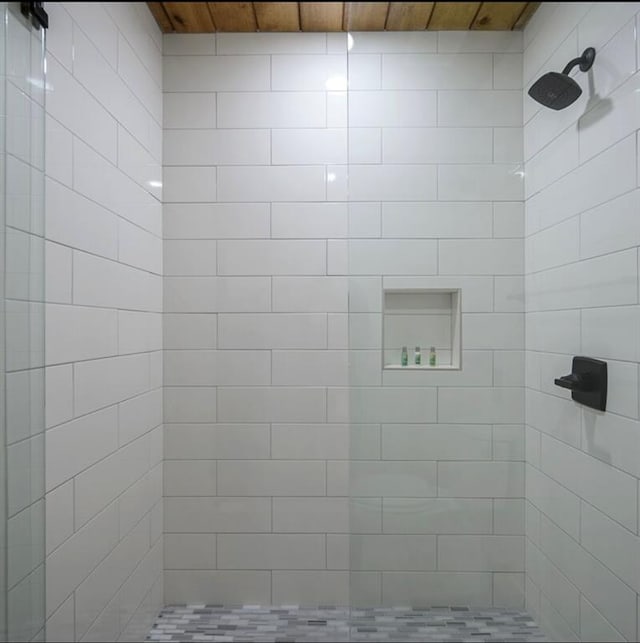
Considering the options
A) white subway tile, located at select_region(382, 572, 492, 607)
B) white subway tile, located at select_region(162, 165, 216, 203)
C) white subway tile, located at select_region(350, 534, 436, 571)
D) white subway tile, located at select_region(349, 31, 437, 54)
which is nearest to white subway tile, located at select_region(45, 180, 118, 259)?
white subway tile, located at select_region(162, 165, 216, 203)

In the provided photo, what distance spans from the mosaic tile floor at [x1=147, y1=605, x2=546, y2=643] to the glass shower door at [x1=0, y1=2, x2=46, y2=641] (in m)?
0.70

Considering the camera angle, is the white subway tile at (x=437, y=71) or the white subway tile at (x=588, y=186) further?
the white subway tile at (x=437, y=71)

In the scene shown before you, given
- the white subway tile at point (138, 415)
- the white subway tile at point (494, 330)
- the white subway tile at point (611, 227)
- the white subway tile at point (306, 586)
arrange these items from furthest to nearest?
the white subway tile at point (306, 586), the white subway tile at point (138, 415), the white subway tile at point (494, 330), the white subway tile at point (611, 227)

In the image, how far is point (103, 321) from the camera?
1.44m

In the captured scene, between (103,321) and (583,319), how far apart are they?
46.3 inches

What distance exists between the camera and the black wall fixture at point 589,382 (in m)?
0.99

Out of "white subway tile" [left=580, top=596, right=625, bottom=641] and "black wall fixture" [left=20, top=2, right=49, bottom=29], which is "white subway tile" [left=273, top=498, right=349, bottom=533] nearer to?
"white subway tile" [left=580, top=596, right=625, bottom=641]

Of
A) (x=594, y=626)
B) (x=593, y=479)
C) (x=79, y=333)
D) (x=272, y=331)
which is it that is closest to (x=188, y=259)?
(x=272, y=331)

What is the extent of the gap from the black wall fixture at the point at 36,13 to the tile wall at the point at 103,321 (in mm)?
39

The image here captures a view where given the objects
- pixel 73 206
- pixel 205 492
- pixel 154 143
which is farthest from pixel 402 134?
pixel 205 492

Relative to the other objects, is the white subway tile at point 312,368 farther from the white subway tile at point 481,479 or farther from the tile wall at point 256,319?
the white subway tile at point 481,479

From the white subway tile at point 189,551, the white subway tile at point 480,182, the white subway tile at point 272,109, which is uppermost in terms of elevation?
the white subway tile at point 272,109

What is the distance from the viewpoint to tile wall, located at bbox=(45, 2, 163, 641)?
1.21m

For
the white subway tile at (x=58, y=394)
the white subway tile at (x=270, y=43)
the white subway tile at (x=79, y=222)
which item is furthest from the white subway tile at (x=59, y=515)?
the white subway tile at (x=270, y=43)
